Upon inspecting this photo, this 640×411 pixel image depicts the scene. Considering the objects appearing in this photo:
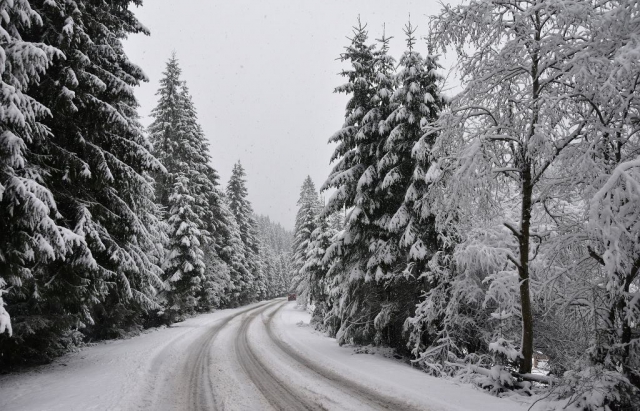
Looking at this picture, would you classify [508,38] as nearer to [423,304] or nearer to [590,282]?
[590,282]

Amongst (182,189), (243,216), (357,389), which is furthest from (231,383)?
(243,216)

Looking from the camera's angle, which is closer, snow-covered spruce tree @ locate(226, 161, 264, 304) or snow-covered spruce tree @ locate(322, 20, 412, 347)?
snow-covered spruce tree @ locate(322, 20, 412, 347)

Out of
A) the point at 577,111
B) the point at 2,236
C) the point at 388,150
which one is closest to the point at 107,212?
the point at 2,236

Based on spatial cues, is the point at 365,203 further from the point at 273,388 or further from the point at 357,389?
the point at 273,388

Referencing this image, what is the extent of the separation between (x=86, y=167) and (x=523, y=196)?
1017 cm

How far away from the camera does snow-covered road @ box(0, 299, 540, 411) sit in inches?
267

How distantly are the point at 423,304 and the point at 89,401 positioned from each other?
884 cm

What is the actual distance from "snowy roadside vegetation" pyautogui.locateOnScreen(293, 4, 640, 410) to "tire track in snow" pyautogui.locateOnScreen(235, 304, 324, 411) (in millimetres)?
3938

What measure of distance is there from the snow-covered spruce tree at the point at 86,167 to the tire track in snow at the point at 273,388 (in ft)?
13.9

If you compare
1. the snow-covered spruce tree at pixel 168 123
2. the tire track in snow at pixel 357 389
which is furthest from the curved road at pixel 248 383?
the snow-covered spruce tree at pixel 168 123

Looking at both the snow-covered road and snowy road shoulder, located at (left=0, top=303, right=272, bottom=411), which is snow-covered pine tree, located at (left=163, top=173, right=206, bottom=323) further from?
the snow-covered road

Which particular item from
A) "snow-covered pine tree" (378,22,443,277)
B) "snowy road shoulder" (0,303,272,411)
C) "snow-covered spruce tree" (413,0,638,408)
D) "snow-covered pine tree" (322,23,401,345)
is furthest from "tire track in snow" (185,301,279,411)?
"snow-covered pine tree" (378,22,443,277)

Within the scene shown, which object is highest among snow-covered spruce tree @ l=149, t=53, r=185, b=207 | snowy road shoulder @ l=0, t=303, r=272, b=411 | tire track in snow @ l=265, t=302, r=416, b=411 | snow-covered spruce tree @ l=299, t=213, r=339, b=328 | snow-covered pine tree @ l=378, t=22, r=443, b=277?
snow-covered spruce tree @ l=149, t=53, r=185, b=207

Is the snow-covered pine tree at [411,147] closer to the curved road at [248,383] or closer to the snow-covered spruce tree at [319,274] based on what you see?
the snow-covered spruce tree at [319,274]
